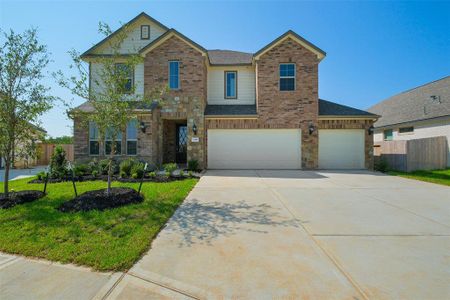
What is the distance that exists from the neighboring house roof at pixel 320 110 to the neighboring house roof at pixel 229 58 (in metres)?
2.89

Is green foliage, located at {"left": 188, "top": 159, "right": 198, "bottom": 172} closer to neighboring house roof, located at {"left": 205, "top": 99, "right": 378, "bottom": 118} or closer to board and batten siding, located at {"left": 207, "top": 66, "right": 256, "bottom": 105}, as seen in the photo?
neighboring house roof, located at {"left": 205, "top": 99, "right": 378, "bottom": 118}

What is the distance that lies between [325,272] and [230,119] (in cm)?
1104

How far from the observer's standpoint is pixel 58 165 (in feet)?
32.7

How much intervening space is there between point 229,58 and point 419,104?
15.8 meters

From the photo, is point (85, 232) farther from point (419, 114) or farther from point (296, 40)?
point (419, 114)

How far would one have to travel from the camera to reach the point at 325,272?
106 inches

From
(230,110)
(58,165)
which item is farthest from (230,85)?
(58,165)

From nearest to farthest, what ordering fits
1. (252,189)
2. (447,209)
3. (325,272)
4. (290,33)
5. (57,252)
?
1. (325,272)
2. (57,252)
3. (447,209)
4. (252,189)
5. (290,33)

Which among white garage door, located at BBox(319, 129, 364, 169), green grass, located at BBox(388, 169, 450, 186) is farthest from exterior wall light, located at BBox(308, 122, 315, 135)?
green grass, located at BBox(388, 169, 450, 186)

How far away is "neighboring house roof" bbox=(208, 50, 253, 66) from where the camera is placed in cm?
1458

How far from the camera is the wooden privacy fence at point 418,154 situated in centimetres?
1348

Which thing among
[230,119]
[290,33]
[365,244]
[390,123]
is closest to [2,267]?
[365,244]

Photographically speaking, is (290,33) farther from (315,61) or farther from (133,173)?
(133,173)

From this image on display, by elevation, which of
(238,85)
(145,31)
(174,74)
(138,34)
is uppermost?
(145,31)
